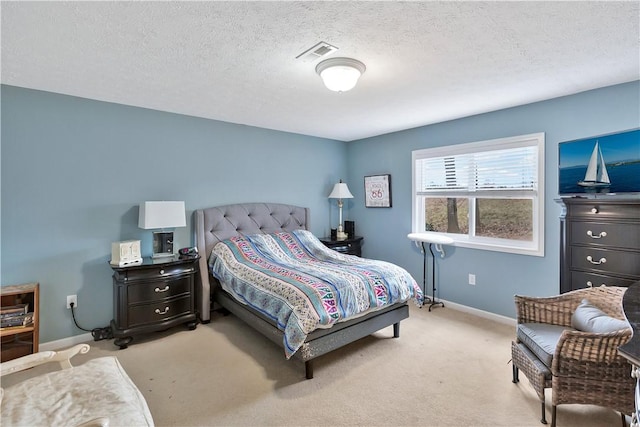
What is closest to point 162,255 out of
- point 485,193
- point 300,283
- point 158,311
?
point 158,311

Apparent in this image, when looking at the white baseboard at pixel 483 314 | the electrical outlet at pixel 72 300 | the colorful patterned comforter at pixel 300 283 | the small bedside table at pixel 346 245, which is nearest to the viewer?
the colorful patterned comforter at pixel 300 283

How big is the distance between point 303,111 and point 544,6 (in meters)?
2.32

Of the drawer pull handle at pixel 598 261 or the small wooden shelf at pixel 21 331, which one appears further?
the small wooden shelf at pixel 21 331

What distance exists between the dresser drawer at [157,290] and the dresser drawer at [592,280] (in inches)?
136

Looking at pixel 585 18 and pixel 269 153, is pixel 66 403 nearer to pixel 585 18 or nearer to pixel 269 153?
pixel 585 18

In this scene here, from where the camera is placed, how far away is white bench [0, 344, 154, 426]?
46.3 inches

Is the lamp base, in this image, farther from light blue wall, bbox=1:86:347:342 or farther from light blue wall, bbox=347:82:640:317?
light blue wall, bbox=347:82:640:317

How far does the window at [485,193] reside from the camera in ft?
10.7

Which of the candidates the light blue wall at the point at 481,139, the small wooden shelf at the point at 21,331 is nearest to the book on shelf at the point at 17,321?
the small wooden shelf at the point at 21,331

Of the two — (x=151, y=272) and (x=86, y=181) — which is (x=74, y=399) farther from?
(x=86, y=181)

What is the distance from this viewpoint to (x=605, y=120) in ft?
8.95

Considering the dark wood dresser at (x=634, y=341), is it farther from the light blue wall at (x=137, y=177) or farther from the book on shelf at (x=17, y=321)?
the book on shelf at (x=17, y=321)

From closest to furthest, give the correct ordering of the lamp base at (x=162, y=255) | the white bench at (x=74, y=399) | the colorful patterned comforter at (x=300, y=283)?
the white bench at (x=74, y=399) → the colorful patterned comforter at (x=300, y=283) → the lamp base at (x=162, y=255)

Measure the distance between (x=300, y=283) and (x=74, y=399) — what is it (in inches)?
61.2
